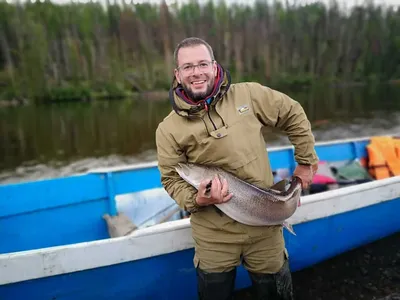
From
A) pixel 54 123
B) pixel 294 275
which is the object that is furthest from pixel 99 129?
pixel 294 275

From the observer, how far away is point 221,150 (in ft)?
8.08

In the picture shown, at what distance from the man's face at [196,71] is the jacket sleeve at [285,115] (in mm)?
333

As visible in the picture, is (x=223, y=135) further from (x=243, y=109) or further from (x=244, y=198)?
(x=244, y=198)

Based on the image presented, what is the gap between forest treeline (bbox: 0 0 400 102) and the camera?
52312mm

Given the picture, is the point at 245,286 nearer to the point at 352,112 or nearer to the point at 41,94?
the point at 352,112

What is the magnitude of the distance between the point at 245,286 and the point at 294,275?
2.28ft

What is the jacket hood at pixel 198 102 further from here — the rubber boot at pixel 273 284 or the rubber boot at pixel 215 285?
the rubber boot at pixel 273 284

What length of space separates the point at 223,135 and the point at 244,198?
46 cm

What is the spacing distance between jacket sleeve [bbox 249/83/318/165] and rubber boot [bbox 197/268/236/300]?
1.05 metres

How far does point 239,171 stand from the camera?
99.4 inches

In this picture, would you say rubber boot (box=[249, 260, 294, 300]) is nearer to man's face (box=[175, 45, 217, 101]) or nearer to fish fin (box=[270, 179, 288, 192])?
fish fin (box=[270, 179, 288, 192])

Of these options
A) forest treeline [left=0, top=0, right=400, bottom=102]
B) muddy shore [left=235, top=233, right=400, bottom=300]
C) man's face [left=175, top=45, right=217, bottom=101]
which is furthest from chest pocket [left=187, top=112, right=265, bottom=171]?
Result: forest treeline [left=0, top=0, right=400, bottom=102]

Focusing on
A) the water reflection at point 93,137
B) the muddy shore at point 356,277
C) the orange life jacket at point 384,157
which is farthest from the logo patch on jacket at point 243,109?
the water reflection at point 93,137

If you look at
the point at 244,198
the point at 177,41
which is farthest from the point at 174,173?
the point at 177,41
